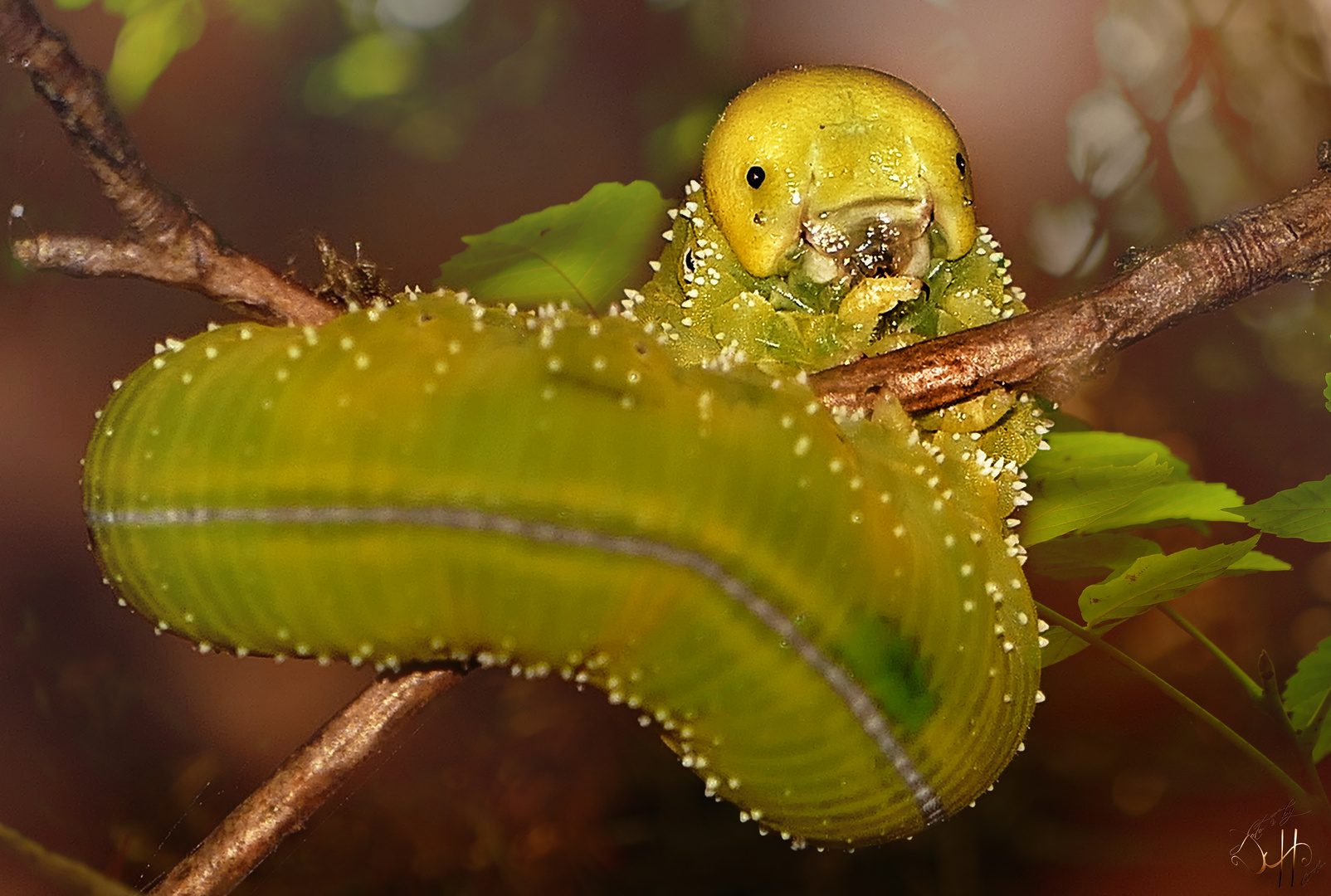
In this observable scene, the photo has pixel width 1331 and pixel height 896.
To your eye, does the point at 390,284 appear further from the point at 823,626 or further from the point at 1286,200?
the point at 1286,200

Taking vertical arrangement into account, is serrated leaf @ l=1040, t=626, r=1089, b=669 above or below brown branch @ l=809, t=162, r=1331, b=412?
below

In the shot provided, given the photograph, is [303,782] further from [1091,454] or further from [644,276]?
[1091,454]

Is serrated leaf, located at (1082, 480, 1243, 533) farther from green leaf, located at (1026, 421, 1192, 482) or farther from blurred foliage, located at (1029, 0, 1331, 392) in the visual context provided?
blurred foliage, located at (1029, 0, 1331, 392)

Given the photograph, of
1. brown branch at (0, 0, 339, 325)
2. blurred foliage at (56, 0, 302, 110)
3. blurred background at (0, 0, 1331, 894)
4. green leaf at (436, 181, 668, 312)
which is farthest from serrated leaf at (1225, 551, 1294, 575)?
blurred foliage at (56, 0, 302, 110)

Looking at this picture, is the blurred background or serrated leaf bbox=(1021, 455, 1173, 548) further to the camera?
the blurred background

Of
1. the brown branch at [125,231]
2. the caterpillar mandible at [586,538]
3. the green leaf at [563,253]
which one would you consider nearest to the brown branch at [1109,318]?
the caterpillar mandible at [586,538]

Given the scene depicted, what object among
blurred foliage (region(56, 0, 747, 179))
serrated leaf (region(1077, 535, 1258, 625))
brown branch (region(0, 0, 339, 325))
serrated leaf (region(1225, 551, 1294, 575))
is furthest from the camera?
blurred foliage (region(56, 0, 747, 179))
